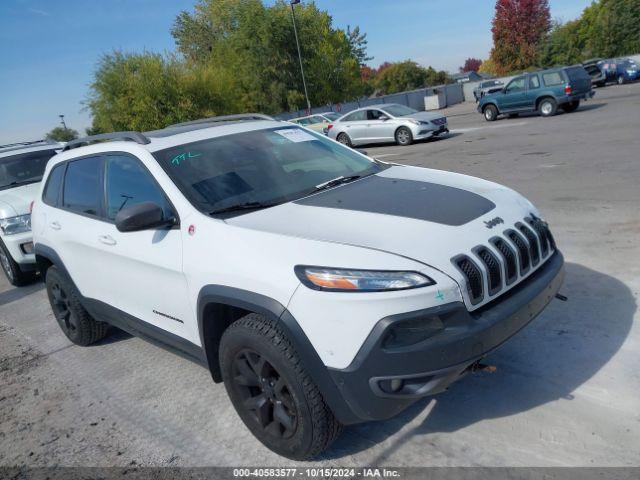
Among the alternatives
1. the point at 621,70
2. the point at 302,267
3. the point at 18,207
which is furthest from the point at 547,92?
the point at 302,267

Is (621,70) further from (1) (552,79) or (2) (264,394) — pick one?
(2) (264,394)

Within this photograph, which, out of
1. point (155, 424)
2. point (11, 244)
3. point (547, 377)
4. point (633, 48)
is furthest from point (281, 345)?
point (633, 48)

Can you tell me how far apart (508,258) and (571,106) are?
63.2 feet

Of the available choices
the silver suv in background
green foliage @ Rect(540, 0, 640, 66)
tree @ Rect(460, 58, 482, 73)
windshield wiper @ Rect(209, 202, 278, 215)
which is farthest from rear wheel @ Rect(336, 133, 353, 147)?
tree @ Rect(460, 58, 482, 73)

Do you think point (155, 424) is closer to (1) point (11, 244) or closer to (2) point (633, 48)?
(1) point (11, 244)

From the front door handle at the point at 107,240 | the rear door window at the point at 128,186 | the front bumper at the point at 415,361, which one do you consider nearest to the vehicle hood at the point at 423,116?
the rear door window at the point at 128,186

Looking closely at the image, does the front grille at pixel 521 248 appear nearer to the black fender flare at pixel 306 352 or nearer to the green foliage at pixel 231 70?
the black fender flare at pixel 306 352

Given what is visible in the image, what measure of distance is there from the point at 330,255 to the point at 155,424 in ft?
6.16

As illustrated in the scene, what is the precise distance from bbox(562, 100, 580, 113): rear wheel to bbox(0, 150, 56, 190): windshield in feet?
57.1

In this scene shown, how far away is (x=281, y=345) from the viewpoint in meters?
2.58

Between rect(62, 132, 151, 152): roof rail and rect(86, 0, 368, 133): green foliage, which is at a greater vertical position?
rect(86, 0, 368, 133): green foliage

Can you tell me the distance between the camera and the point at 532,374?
3.30m

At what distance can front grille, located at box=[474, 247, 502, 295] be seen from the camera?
260 cm

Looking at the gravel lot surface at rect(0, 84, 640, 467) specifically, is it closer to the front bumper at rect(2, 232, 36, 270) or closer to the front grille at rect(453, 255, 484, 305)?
the front grille at rect(453, 255, 484, 305)
